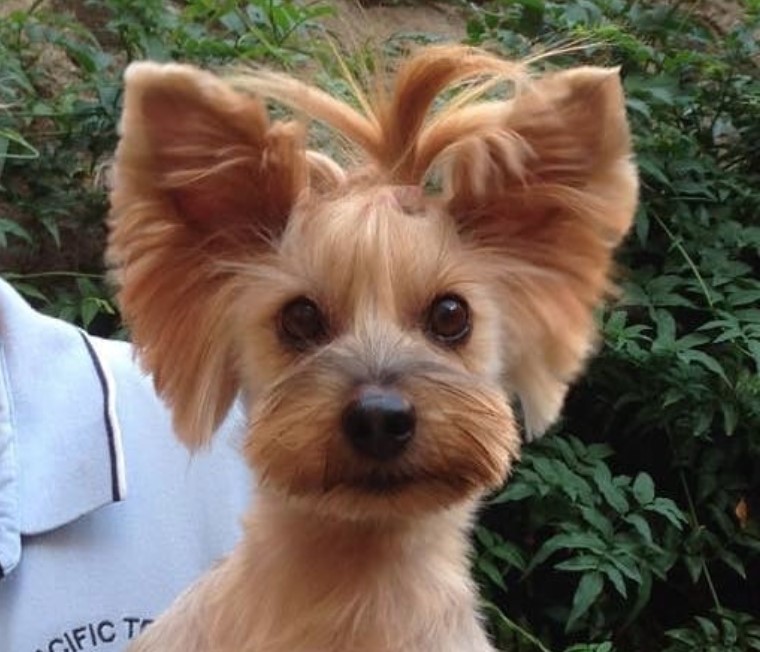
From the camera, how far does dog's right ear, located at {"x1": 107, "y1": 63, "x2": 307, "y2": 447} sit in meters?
2.01

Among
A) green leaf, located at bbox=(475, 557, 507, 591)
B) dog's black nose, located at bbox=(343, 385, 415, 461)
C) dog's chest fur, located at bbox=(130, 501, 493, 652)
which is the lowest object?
green leaf, located at bbox=(475, 557, 507, 591)

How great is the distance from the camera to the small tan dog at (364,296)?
2004mm

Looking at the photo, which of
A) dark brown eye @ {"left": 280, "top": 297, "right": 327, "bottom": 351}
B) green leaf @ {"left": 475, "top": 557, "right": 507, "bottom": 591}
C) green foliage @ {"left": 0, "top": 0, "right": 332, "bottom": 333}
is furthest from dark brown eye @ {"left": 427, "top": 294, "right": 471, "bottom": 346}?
green foliage @ {"left": 0, "top": 0, "right": 332, "bottom": 333}

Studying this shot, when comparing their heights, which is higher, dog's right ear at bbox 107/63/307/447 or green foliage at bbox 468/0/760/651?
dog's right ear at bbox 107/63/307/447

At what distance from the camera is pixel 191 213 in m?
2.12

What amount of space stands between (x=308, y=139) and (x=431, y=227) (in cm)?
20

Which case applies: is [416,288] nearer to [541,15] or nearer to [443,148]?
[443,148]

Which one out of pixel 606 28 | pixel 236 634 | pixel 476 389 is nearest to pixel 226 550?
pixel 236 634

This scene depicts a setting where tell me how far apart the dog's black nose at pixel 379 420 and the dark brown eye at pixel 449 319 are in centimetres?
16

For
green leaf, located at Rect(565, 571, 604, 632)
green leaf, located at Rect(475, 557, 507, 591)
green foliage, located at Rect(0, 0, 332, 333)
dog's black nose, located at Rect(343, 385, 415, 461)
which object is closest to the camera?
dog's black nose, located at Rect(343, 385, 415, 461)

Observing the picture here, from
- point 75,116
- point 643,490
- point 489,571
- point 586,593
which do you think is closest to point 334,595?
point 586,593

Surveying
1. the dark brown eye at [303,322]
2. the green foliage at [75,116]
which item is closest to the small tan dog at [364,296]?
the dark brown eye at [303,322]

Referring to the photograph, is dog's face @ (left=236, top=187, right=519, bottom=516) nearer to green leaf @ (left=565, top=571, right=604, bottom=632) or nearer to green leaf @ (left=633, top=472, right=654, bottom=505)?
green leaf @ (left=565, top=571, right=604, bottom=632)

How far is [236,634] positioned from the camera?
213cm
